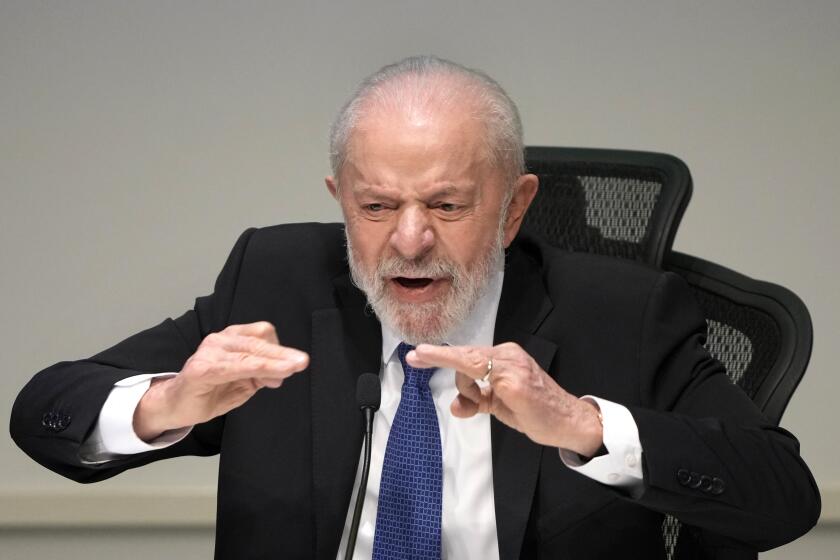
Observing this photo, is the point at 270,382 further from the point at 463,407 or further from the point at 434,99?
the point at 434,99

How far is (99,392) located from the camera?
2123mm

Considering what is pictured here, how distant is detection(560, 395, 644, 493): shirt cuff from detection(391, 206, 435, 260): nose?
0.40 meters

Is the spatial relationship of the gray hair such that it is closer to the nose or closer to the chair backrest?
the nose

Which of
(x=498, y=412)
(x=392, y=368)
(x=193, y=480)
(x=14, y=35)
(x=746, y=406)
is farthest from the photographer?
(x=193, y=480)

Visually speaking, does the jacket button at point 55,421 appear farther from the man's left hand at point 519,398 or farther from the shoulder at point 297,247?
the man's left hand at point 519,398

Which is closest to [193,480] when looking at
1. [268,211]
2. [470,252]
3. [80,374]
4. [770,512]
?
[268,211]

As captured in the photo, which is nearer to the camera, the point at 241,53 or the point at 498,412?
the point at 498,412

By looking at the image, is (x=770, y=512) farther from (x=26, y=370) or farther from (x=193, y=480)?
(x=26, y=370)

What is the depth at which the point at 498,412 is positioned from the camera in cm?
185

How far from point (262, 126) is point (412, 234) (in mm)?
1647

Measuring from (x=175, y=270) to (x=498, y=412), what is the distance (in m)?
1.99

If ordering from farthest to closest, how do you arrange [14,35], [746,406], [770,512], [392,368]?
[14,35], [392,368], [746,406], [770,512]

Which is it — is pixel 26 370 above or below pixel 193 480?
above

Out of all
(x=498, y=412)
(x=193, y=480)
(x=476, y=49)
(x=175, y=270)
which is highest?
(x=476, y=49)
